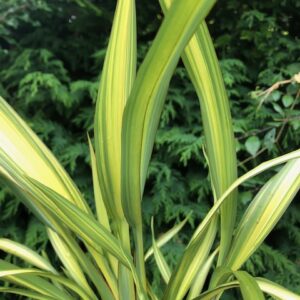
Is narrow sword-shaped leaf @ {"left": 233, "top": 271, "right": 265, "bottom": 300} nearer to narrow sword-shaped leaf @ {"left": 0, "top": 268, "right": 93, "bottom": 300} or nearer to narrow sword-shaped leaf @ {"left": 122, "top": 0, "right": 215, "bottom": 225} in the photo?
narrow sword-shaped leaf @ {"left": 122, "top": 0, "right": 215, "bottom": 225}

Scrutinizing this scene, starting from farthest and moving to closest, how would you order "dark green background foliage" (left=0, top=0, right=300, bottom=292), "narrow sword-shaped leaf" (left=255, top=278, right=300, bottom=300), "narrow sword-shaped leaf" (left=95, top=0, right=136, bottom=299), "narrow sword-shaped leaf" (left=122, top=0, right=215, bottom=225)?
1. "dark green background foliage" (left=0, top=0, right=300, bottom=292)
2. "narrow sword-shaped leaf" (left=95, top=0, right=136, bottom=299)
3. "narrow sword-shaped leaf" (left=255, top=278, right=300, bottom=300)
4. "narrow sword-shaped leaf" (left=122, top=0, right=215, bottom=225)

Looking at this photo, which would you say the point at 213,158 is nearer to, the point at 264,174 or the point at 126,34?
the point at 126,34

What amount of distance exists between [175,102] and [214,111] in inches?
23.9

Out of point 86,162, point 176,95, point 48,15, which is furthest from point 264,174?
point 48,15

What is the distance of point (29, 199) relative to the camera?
2.56ft

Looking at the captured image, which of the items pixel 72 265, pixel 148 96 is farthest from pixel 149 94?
pixel 72 265

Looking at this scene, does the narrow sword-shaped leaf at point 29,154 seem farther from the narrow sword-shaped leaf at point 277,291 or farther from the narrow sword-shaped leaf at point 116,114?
the narrow sword-shaped leaf at point 277,291

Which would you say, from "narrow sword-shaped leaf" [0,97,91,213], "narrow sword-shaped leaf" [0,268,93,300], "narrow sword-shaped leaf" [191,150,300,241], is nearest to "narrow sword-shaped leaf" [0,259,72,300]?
"narrow sword-shaped leaf" [0,268,93,300]

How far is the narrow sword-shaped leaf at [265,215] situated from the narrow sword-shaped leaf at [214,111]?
33mm

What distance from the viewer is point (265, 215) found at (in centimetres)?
74

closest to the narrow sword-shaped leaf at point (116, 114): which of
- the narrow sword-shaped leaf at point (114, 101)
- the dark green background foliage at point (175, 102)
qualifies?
the narrow sword-shaped leaf at point (114, 101)

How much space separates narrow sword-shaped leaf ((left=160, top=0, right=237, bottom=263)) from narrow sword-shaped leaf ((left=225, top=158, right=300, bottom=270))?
33 millimetres

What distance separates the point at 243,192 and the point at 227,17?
2.00 feet

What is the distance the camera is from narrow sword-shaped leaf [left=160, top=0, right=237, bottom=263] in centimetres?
71
